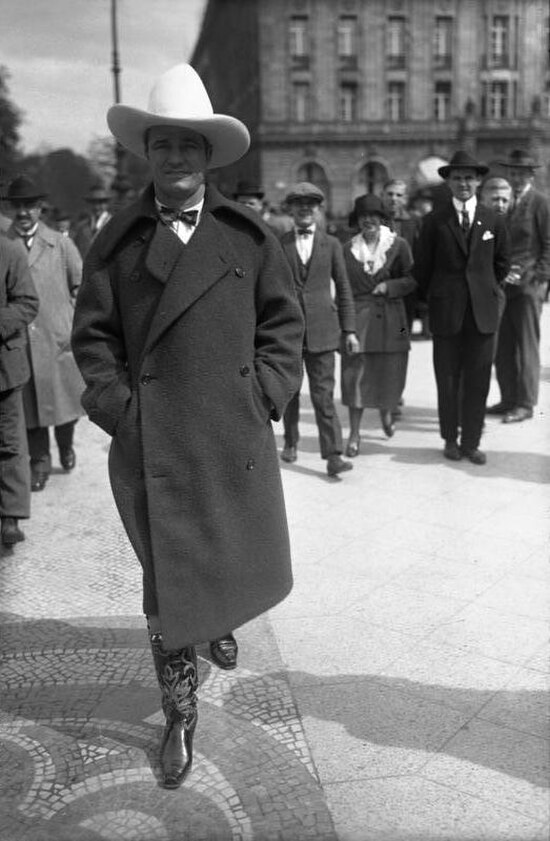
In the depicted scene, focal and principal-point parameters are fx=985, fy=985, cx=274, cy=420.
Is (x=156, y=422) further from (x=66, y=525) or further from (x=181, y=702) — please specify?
(x=66, y=525)

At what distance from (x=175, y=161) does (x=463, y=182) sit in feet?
13.6

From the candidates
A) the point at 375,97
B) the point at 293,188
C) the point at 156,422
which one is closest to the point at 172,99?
the point at 156,422

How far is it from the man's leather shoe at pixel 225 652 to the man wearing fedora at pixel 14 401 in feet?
6.41

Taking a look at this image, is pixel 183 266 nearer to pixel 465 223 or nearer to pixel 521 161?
pixel 465 223

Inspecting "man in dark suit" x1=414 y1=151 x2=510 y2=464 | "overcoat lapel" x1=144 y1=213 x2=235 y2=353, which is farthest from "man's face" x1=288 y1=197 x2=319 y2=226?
"overcoat lapel" x1=144 y1=213 x2=235 y2=353

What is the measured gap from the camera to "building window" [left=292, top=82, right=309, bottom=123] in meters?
48.3

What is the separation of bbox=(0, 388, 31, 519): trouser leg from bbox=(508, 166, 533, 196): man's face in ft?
15.7

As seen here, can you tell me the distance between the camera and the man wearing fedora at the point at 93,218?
34.9 feet

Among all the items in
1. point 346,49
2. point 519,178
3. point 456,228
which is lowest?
point 456,228

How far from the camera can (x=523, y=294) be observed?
27.1ft

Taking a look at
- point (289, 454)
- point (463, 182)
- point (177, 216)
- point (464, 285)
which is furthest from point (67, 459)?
point (177, 216)

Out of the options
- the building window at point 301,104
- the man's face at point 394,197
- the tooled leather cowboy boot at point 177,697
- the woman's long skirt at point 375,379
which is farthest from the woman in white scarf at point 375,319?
the building window at point 301,104

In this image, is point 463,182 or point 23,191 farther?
point 23,191

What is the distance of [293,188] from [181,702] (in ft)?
15.0
